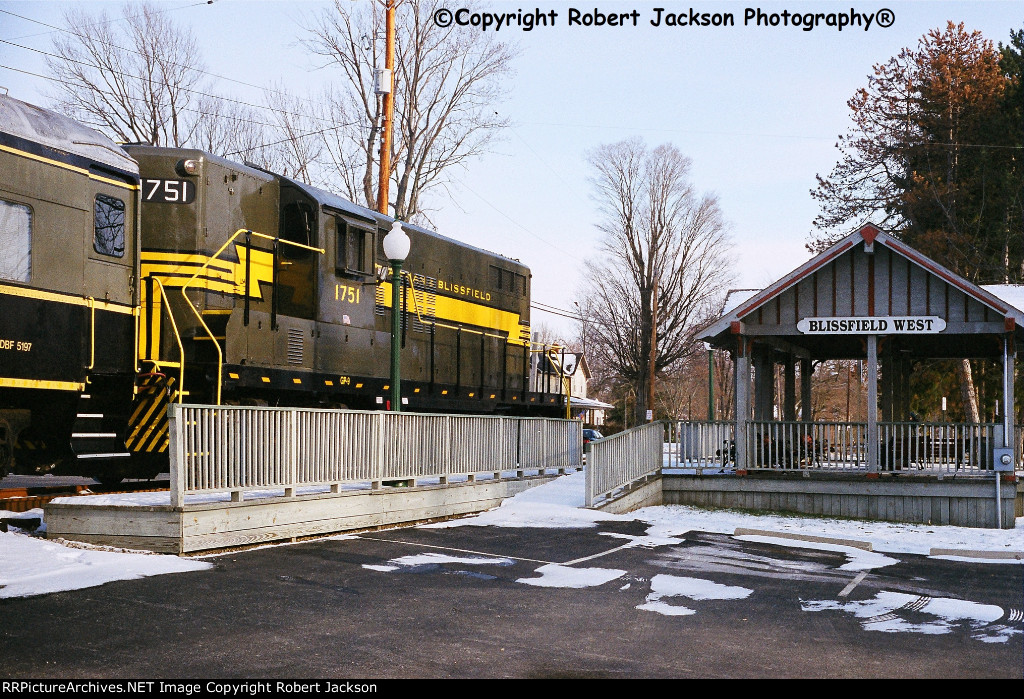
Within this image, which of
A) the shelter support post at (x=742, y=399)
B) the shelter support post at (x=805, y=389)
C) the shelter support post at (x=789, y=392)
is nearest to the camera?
the shelter support post at (x=742, y=399)

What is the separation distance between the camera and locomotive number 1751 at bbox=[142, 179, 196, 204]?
1419 centimetres

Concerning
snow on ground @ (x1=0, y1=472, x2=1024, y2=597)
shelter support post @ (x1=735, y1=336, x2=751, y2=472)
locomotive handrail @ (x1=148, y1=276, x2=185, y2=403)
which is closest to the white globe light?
locomotive handrail @ (x1=148, y1=276, x2=185, y2=403)

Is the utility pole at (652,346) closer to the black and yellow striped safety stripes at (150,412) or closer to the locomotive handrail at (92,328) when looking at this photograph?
the black and yellow striped safety stripes at (150,412)

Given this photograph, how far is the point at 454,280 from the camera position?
21.0 m

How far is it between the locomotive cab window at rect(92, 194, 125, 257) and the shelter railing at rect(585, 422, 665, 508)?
7343mm

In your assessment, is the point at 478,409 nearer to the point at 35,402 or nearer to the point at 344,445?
the point at 344,445

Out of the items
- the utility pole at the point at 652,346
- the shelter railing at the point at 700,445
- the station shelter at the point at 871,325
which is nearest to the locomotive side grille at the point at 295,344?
the shelter railing at the point at 700,445

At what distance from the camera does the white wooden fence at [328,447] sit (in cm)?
1034

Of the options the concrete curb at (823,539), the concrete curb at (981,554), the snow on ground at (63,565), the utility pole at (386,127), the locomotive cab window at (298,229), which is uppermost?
the utility pole at (386,127)

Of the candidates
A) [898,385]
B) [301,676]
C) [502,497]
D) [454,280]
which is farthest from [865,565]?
[898,385]

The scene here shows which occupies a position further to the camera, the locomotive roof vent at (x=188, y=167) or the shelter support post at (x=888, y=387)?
the shelter support post at (x=888, y=387)

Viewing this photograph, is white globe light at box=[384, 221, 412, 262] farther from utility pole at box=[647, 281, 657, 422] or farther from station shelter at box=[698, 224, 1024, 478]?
utility pole at box=[647, 281, 657, 422]

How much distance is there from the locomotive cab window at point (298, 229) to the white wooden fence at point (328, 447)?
3.34 metres

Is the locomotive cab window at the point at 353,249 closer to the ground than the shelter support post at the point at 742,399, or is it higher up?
higher up
